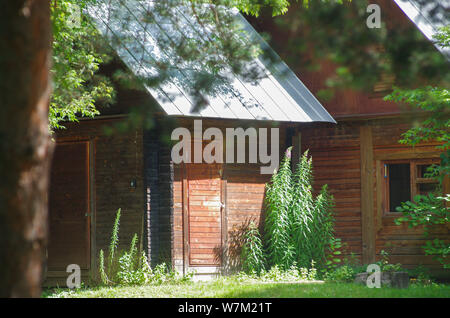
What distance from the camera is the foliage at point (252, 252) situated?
38.6ft

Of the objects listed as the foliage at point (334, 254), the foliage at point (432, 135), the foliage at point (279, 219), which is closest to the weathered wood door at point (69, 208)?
the foliage at point (279, 219)

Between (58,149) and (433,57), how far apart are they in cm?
835

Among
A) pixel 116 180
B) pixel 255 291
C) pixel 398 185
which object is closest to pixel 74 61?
pixel 116 180

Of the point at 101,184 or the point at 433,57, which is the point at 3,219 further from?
the point at 101,184

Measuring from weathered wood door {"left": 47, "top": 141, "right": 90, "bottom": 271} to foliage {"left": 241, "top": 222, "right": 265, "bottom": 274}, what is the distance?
279 cm

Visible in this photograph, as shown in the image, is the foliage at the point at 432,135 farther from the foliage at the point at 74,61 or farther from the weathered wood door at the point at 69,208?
the weathered wood door at the point at 69,208

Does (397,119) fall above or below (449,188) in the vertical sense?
above

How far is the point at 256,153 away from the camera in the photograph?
12711mm

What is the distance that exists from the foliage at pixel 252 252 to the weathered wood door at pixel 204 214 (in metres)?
0.46

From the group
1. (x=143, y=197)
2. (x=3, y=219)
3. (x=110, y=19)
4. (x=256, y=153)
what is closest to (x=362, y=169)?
(x=256, y=153)

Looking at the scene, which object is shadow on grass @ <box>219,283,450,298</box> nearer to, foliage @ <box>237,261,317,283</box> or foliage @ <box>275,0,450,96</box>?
foliage @ <box>237,261,317,283</box>

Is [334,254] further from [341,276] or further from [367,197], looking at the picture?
[341,276]

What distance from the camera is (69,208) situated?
40.0 ft
